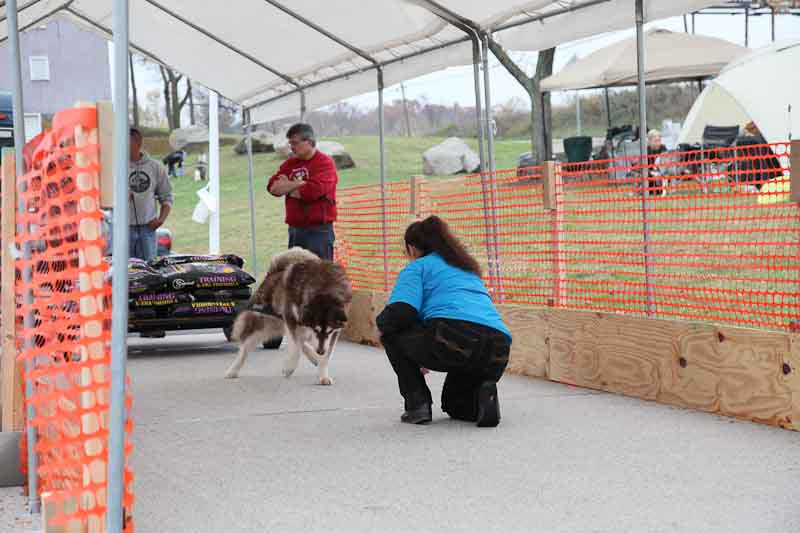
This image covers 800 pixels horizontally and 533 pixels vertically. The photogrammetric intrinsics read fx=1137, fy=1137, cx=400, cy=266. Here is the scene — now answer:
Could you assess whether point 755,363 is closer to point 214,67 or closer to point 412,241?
point 412,241

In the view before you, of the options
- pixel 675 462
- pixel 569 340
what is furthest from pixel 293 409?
pixel 675 462

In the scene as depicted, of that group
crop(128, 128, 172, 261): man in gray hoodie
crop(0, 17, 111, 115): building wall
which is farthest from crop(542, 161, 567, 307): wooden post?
crop(0, 17, 111, 115): building wall

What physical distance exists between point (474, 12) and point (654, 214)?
2.42 meters

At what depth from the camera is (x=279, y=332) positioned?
994cm

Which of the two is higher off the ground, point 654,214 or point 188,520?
point 654,214

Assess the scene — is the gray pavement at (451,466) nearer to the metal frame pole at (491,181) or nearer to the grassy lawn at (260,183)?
the metal frame pole at (491,181)

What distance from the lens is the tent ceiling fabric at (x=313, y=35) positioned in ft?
30.6

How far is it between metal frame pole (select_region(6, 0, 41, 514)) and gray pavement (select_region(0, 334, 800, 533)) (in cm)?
51

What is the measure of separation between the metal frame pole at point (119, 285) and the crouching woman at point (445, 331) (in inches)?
140

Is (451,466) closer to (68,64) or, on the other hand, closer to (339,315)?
(339,315)

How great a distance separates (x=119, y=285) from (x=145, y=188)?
359 inches

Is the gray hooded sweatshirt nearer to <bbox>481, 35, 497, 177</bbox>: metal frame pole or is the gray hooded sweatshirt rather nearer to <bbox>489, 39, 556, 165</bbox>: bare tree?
<bbox>481, 35, 497, 177</bbox>: metal frame pole

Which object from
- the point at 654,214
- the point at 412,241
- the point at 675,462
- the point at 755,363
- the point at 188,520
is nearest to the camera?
the point at 188,520

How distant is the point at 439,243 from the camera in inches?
297
